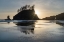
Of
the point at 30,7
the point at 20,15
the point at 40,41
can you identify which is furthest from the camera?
the point at 20,15

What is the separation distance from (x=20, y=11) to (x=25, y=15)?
10840 millimetres

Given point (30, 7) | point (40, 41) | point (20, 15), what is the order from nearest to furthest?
point (40, 41)
point (30, 7)
point (20, 15)

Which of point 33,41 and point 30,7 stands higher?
point 30,7

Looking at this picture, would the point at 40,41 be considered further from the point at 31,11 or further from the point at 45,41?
the point at 31,11

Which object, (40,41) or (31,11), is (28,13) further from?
(40,41)

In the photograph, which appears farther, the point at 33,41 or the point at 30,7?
the point at 30,7

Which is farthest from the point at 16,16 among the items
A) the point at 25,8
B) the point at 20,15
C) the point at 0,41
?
the point at 0,41

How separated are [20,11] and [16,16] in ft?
37.7

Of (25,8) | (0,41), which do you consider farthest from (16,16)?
(0,41)

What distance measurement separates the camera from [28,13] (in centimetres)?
19700

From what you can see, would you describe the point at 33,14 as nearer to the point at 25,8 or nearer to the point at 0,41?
the point at 25,8

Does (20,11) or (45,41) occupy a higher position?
(20,11)

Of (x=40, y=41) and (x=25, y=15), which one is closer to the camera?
(x=40, y=41)

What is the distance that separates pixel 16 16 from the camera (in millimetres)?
198250
